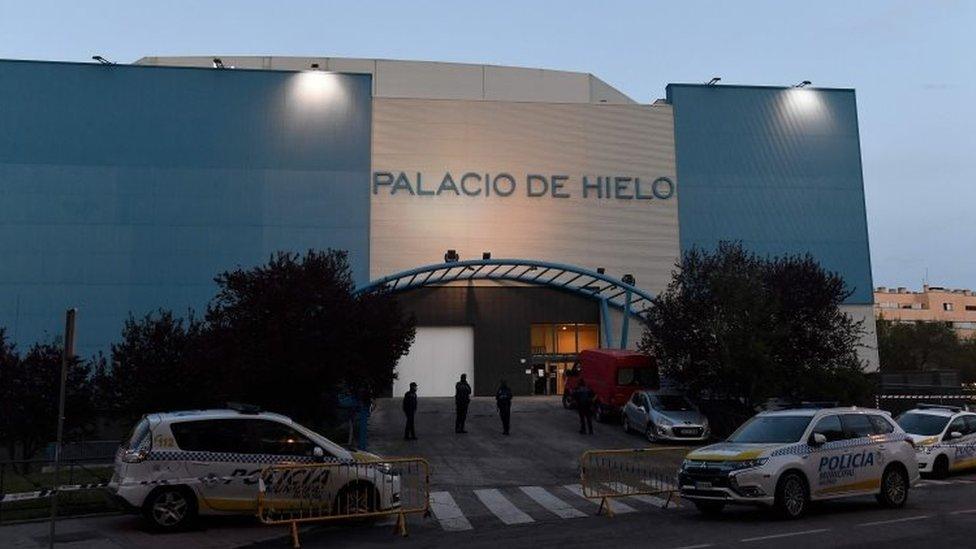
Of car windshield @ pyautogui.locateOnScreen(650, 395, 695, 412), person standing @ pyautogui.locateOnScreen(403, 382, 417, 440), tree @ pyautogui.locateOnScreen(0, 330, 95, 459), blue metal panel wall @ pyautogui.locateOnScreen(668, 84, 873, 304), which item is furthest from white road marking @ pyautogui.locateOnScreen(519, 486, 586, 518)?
blue metal panel wall @ pyautogui.locateOnScreen(668, 84, 873, 304)

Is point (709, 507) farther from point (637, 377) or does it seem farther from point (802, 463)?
point (637, 377)

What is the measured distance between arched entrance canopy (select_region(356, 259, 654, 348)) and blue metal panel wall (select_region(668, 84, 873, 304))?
178 inches

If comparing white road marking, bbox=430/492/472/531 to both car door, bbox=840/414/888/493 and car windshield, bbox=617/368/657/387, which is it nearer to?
car door, bbox=840/414/888/493

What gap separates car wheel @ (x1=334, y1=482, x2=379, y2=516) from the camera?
39.5 ft

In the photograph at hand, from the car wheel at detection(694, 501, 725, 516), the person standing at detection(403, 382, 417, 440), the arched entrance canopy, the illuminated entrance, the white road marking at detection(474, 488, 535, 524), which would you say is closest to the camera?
the car wheel at detection(694, 501, 725, 516)

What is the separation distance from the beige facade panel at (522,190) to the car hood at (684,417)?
1679 cm

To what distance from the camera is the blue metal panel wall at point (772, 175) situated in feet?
137

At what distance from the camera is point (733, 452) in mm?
12109

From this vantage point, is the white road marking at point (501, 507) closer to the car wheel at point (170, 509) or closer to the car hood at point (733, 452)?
the car hood at point (733, 452)

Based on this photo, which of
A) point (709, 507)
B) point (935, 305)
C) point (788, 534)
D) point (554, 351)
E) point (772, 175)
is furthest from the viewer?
point (935, 305)

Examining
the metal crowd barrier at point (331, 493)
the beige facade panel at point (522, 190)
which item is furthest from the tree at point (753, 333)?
the metal crowd barrier at point (331, 493)

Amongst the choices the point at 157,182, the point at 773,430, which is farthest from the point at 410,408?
the point at 157,182

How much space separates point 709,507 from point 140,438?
28.2 feet

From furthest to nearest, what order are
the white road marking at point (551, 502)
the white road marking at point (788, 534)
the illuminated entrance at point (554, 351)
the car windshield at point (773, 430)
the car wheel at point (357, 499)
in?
the illuminated entrance at point (554, 351) < the white road marking at point (551, 502) < the car windshield at point (773, 430) < the car wheel at point (357, 499) < the white road marking at point (788, 534)
